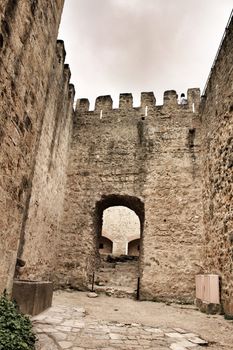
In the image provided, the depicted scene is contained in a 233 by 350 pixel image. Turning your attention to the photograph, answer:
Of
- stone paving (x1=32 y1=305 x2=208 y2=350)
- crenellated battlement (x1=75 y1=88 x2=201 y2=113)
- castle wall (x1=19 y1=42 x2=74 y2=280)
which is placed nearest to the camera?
stone paving (x1=32 y1=305 x2=208 y2=350)

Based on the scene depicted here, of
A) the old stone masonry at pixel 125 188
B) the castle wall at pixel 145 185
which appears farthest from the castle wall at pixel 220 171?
the castle wall at pixel 145 185

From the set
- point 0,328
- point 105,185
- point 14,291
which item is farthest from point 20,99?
point 105,185

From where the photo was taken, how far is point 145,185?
8398mm

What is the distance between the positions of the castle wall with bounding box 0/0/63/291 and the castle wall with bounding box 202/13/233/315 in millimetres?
4270

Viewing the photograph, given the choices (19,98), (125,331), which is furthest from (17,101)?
(125,331)

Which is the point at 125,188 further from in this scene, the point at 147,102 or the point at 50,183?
the point at 147,102

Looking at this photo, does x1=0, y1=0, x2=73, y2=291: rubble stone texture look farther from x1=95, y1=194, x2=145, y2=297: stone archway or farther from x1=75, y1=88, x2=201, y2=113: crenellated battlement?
x1=75, y1=88, x2=201, y2=113: crenellated battlement

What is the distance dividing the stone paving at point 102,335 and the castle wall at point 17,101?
32.4 inches

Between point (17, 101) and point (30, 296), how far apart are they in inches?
105

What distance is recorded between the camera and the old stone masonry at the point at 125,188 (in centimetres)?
335

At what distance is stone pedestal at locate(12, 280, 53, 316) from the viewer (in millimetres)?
3621

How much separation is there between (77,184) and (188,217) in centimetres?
355

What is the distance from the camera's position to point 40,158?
6625 millimetres

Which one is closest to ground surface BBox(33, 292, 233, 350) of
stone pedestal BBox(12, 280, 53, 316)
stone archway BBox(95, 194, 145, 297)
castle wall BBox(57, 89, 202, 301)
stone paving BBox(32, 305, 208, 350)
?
stone paving BBox(32, 305, 208, 350)
